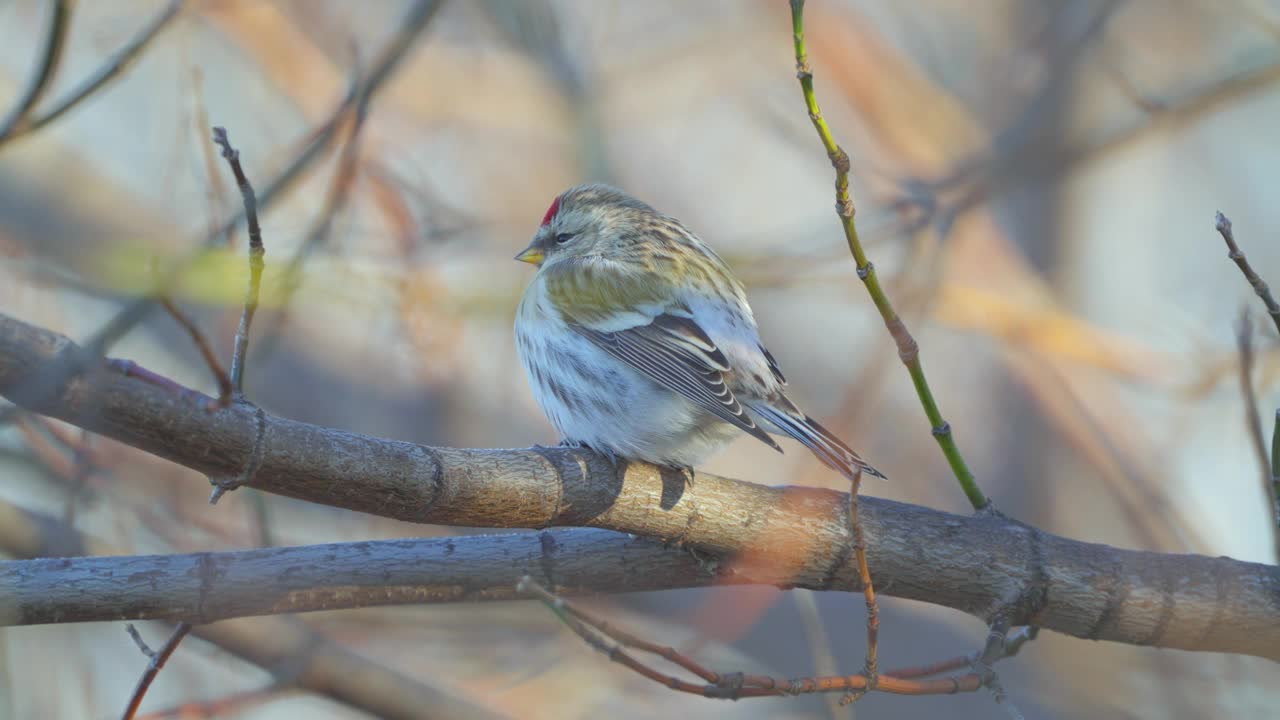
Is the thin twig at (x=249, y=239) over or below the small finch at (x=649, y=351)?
below

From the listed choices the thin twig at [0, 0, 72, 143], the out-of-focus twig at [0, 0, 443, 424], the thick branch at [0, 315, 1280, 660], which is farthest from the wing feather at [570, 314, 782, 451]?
the thin twig at [0, 0, 72, 143]

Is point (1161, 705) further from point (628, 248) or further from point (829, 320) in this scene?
Result: point (829, 320)

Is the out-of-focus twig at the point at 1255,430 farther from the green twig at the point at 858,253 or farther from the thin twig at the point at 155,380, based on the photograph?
the thin twig at the point at 155,380

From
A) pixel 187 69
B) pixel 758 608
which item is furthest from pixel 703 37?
pixel 187 69

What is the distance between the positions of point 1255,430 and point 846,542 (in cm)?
88

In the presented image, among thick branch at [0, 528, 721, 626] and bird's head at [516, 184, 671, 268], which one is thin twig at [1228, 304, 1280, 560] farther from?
bird's head at [516, 184, 671, 268]

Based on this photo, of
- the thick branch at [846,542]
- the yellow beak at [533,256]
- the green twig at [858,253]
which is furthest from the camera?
the yellow beak at [533,256]

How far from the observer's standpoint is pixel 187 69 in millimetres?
3113

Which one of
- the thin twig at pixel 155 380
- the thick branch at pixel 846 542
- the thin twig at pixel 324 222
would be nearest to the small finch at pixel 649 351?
the thick branch at pixel 846 542

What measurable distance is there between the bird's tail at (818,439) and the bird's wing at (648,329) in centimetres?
5

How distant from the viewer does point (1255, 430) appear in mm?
2305

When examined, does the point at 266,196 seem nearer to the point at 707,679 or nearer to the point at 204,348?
the point at 204,348

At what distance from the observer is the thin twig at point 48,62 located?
5.88 ft

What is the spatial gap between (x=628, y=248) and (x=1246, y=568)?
1.68 meters
